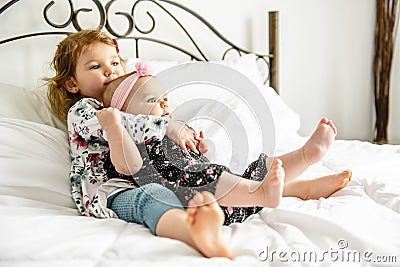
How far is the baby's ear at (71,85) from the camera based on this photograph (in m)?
1.61

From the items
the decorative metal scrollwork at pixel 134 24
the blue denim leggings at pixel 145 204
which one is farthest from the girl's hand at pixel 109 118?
the decorative metal scrollwork at pixel 134 24

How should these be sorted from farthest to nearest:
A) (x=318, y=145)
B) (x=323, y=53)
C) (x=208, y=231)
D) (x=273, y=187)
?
(x=323, y=53) → (x=318, y=145) → (x=273, y=187) → (x=208, y=231)

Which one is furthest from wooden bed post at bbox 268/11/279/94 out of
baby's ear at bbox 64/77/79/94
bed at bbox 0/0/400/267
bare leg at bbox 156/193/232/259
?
bare leg at bbox 156/193/232/259

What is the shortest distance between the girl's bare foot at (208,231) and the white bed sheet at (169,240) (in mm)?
23

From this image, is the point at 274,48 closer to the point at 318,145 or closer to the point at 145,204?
the point at 318,145

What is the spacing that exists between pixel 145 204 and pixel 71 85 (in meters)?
0.60

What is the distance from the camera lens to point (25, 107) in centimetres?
165

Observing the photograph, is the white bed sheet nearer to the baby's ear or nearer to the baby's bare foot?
the baby's bare foot

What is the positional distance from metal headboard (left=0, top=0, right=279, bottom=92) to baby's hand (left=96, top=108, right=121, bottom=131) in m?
0.77

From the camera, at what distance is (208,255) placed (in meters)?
0.98

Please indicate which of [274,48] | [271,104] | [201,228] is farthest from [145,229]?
[274,48]

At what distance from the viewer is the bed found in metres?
0.99

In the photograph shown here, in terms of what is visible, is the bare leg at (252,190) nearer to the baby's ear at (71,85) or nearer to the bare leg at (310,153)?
the bare leg at (310,153)

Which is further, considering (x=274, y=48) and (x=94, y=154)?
(x=274, y=48)
